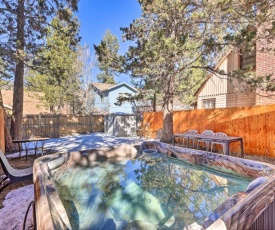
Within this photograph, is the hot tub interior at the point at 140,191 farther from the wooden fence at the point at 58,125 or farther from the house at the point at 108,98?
the house at the point at 108,98

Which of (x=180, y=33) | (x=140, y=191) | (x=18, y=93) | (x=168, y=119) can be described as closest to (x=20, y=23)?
(x=18, y=93)

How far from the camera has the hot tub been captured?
2033 mm

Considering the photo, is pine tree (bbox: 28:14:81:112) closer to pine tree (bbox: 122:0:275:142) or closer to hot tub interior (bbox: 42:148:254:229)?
pine tree (bbox: 122:0:275:142)

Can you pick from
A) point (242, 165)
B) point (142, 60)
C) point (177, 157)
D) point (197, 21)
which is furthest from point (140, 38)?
point (242, 165)

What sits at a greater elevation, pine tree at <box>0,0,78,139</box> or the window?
pine tree at <box>0,0,78,139</box>

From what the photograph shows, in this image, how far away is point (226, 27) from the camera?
8766mm

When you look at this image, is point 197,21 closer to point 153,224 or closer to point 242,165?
point 242,165

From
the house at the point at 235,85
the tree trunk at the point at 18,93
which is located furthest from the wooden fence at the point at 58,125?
the house at the point at 235,85

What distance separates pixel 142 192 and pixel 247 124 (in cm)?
477

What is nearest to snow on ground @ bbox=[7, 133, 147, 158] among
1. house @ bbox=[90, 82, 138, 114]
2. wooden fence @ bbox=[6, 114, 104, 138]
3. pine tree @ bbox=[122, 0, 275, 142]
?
pine tree @ bbox=[122, 0, 275, 142]

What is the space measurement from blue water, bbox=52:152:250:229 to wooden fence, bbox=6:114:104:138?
339 inches

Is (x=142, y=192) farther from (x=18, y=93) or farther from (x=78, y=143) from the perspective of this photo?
(x=18, y=93)

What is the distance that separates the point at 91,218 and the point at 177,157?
2963 millimetres

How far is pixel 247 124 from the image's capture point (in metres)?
7.10
